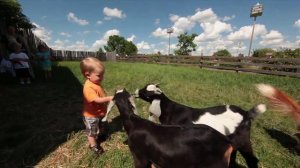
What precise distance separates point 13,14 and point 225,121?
15077mm

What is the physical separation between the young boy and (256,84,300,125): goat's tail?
7.49 feet

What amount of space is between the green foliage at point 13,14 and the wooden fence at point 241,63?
16.0 metres

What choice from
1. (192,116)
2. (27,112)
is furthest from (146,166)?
(27,112)

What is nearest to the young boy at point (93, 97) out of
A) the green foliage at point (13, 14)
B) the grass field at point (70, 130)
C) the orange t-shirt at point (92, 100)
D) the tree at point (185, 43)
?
the orange t-shirt at point (92, 100)

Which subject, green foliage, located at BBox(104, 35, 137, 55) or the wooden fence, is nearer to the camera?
the wooden fence

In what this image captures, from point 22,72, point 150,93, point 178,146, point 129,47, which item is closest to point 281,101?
point 178,146

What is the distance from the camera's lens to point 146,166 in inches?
121

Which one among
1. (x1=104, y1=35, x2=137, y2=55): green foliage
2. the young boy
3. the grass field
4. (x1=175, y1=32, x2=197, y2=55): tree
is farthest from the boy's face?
(x1=104, y1=35, x2=137, y2=55): green foliage

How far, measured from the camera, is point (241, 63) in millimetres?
17969

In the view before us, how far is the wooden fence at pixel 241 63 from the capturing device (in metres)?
14.5

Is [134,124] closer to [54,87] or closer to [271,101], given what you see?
[271,101]

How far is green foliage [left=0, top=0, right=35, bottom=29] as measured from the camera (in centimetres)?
1266

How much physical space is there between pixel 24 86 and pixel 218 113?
26.0ft

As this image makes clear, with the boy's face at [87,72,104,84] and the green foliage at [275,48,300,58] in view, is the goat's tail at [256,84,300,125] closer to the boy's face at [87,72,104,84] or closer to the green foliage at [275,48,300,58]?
the boy's face at [87,72,104,84]
